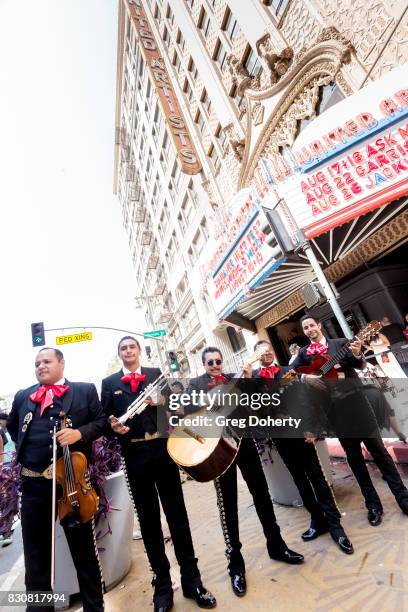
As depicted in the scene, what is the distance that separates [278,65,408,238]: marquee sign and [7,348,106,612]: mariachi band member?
5.27m

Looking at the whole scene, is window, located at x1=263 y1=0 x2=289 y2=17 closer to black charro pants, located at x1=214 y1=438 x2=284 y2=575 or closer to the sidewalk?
black charro pants, located at x1=214 y1=438 x2=284 y2=575

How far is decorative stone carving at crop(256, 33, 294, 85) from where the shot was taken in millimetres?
9309

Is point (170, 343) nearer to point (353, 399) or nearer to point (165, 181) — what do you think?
point (165, 181)

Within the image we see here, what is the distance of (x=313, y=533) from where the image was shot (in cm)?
306

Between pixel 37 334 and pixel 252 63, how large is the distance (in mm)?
14613

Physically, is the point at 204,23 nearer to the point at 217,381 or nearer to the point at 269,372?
the point at 269,372

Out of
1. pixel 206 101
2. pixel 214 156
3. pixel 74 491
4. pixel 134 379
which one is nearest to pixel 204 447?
pixel 134 379

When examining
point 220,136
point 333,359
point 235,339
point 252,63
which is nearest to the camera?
point 333,359

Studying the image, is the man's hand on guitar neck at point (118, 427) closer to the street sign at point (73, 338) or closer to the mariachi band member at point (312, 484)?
the mariachi band member at point (312, 484)

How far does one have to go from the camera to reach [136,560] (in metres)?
3.68

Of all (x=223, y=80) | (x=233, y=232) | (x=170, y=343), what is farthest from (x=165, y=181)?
(x=233, y=232)

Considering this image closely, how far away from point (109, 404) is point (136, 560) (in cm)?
226

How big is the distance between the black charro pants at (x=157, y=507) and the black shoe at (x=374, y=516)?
184 cm

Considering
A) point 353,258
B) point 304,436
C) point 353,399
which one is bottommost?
point 304,436
